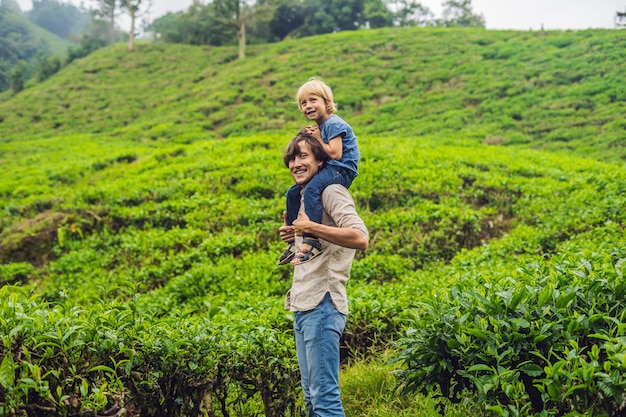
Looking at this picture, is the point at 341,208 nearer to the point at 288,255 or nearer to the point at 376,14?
the point at 288,255

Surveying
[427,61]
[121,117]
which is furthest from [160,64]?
[427,61]

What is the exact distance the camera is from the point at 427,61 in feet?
86.1

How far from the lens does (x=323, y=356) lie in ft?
9.76

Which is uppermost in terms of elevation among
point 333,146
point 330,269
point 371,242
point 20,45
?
point 20,45

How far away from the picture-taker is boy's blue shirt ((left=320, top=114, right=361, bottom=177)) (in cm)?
355

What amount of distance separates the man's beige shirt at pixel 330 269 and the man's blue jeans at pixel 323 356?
0.17ft

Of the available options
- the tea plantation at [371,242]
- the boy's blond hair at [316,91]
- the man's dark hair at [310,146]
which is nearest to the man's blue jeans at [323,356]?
the tea plantation at [371,242]

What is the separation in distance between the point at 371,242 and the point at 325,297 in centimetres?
557

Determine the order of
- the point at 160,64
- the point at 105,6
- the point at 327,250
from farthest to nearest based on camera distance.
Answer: the point at 105,6 → the point at 160,64 → the point at 327,250

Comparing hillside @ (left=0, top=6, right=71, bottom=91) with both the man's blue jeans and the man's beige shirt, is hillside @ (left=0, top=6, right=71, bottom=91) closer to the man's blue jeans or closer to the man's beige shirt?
the man's beige shirt

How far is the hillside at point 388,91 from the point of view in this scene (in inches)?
658

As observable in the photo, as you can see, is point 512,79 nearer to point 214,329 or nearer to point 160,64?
point 214,329

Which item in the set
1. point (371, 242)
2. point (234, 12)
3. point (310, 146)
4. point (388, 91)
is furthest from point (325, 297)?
point (234, 12)

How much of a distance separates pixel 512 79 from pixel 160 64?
76.6ft
